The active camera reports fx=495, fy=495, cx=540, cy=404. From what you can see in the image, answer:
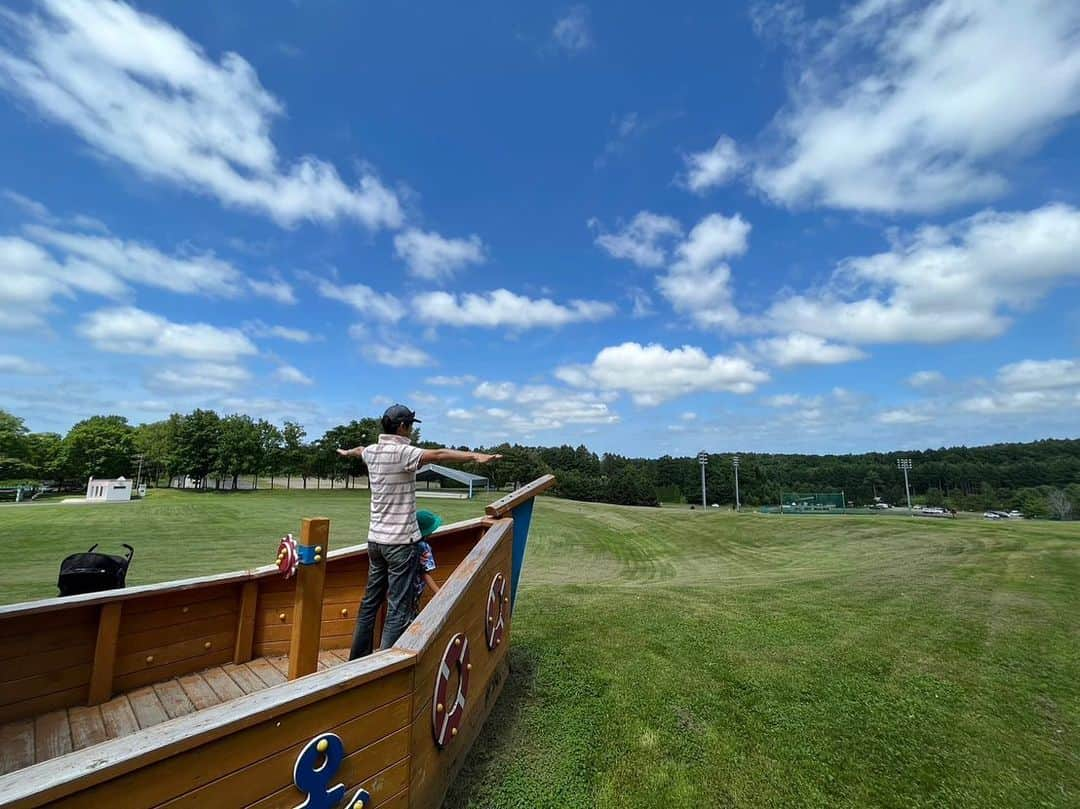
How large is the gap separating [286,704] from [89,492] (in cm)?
5648

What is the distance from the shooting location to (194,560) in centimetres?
1444

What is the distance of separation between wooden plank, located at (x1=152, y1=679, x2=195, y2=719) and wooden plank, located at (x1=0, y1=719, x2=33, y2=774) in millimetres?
624

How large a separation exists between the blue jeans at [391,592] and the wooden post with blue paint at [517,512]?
1142 millimetres

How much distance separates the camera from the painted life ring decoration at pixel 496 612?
3594mm

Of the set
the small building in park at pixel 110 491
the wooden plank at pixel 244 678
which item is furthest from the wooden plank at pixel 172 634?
the small building in park at pixel 110 491

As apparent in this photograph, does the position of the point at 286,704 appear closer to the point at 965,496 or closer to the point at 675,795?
the point at 675,795

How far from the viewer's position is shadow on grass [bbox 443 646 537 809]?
2.80m

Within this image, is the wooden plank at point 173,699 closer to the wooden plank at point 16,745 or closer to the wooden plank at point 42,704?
the wooden plank at point 42,704

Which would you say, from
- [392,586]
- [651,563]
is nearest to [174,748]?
[392,586]

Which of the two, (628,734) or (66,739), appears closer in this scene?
(66,739)

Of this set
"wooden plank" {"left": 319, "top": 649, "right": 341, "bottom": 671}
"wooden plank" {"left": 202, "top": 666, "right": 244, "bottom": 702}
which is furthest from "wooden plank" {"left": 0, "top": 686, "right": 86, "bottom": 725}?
"wooden plank" {"left": 319, "top": 649, "right": 341, "bottom": 671}

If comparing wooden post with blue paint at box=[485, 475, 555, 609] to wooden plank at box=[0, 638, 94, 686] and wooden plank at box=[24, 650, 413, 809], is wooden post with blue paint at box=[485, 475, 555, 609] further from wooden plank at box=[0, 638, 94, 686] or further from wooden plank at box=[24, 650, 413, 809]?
wooden plank at box=[0, 638, 94, 686]

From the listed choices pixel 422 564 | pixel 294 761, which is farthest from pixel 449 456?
pixel 294 761

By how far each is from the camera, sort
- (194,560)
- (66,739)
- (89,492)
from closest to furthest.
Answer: (66,739), (194,560), (89,492)
